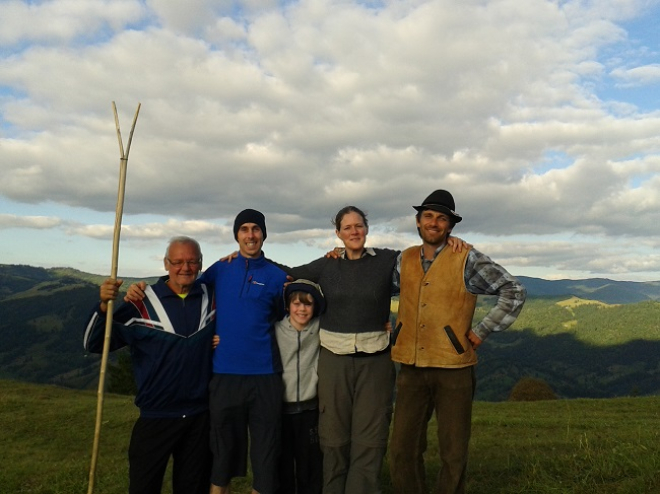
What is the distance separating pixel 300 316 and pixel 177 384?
1569 millimetres

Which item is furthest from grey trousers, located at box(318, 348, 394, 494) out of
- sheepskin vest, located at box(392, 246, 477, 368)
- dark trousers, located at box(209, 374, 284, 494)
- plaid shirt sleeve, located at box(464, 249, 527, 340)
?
plaid shirt sleeve, located at box(464, 249, 527, 340)

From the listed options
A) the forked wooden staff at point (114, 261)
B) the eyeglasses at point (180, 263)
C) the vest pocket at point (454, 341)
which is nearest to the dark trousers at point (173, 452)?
the forked wooden staff at point (114, 261)

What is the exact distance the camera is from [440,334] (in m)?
5.77

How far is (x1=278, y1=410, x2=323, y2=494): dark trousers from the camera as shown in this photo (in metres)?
6.08

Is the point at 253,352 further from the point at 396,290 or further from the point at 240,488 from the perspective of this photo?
the point at 240,488

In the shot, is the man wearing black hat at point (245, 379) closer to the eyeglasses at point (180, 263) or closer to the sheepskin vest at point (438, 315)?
the eyeglasses at point (180, 263)

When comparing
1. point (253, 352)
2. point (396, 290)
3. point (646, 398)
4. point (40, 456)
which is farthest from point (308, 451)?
point (646, 398)

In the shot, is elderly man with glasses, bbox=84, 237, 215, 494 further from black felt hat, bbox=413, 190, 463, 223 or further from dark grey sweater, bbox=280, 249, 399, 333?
black felt hat, bbox=413, 190, 463, 223

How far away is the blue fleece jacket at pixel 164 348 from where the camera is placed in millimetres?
5582

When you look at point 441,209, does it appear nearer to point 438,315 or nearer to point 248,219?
point 438,315

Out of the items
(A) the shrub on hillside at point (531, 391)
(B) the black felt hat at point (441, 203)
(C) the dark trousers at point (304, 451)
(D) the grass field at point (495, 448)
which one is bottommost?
(A) the shrub on hillside at point (531, 391)

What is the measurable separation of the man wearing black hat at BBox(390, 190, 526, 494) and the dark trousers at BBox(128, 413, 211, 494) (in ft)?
7.53

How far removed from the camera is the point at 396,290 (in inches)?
242

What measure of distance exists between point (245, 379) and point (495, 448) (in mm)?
8645
